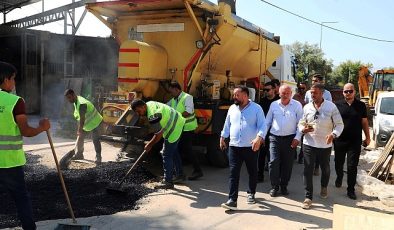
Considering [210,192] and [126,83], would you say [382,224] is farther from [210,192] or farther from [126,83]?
[126,83]

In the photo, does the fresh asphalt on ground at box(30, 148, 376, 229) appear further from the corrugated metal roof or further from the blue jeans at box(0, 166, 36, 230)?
the corrugated metal roof

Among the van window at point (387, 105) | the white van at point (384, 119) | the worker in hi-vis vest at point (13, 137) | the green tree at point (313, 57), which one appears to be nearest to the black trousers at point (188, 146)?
the worker in hi-vis vest at point (13, 137)

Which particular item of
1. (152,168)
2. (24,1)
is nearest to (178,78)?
(152,168)

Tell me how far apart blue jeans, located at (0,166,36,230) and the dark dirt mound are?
33.1 inches

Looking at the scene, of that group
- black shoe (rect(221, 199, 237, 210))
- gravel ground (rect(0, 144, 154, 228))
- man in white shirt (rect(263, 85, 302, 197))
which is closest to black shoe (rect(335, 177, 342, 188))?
man in white shirt (rect(263, 85, 302, 197))

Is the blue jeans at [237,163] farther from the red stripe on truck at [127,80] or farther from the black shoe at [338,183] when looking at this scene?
the red stripe on truck at [127,80]

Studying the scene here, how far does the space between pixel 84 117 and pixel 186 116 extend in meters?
1.84

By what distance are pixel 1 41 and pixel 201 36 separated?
12478 millimetres

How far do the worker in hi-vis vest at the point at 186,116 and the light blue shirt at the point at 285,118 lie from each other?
133 centimetres

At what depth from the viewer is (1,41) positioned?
53.1 feet

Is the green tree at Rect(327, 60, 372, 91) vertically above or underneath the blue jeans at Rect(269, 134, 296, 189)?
above

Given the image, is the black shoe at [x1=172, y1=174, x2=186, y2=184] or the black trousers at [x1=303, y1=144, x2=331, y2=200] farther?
the black shoe at [x1=172, y1=174, x2=186, y2=184]

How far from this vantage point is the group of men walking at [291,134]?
5.07 m

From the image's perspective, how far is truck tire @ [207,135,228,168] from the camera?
7.13m
